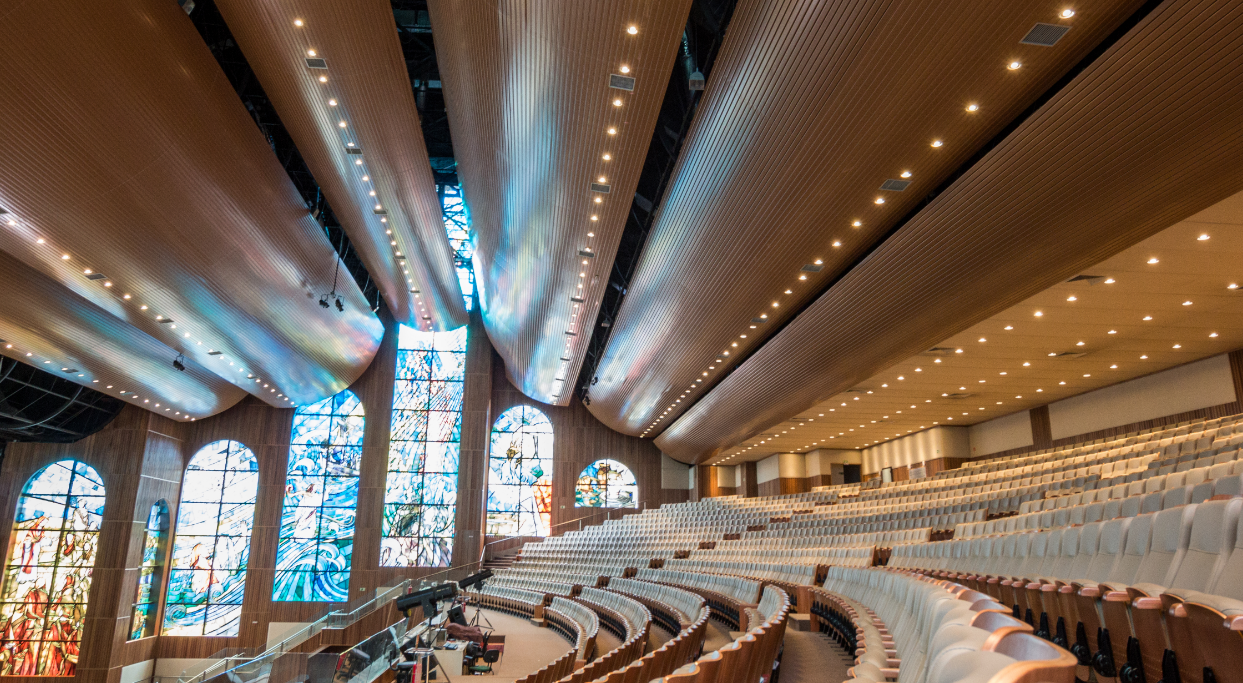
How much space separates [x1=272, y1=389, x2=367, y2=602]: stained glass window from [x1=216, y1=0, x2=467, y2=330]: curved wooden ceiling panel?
8.21 meters

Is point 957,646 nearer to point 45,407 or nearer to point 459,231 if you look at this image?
point 45,407

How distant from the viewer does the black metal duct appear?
15.6 m

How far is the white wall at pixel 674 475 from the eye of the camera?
24859mm

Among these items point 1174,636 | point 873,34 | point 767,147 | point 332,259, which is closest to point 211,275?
point 332,259

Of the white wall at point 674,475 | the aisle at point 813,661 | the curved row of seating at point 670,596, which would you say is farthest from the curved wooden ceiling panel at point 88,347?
the white wall at point 674,475

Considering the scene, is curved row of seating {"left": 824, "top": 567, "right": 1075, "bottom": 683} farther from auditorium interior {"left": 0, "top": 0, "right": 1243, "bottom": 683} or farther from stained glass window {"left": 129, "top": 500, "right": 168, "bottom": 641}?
stained glass window {"left": 129, "top": 500, "right": 168, "bottom": 641}

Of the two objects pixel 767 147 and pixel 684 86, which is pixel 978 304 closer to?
pixel 767 147

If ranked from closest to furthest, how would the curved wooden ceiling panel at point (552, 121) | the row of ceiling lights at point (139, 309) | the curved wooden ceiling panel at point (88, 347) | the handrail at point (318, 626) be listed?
1. the curved wooden ceiling panel at point (552, 121)
2. the handrail at point (318, 626)
3. the row of ceiling lights at point (139, 309)
4. the curved wooden ceiling panel at point (88, 347)

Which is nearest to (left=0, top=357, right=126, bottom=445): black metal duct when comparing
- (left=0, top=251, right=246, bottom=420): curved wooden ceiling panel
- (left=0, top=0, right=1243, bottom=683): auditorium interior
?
(left=0, top=0, right=1243, bottom=683): auditorium interior

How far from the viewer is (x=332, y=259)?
48.3 feet

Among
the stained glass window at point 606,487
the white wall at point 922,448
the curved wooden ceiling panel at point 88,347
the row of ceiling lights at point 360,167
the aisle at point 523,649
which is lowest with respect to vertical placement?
the aisle at point 523,649

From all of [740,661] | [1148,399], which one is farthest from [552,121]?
[1148,399]

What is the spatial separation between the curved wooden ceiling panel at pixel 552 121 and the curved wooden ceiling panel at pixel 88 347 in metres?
6.69

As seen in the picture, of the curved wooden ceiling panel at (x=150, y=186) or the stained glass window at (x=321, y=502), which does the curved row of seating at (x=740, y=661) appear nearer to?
the curved wooden ceiling panel at (x=150, y=186)
